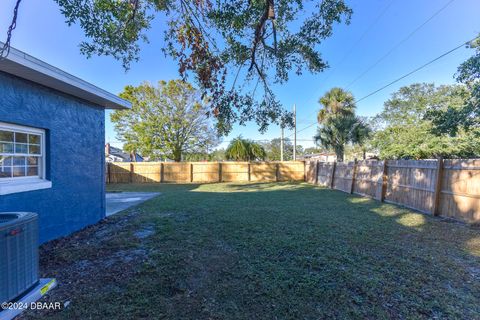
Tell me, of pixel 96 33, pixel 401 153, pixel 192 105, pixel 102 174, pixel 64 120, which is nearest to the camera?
pixel 96 33

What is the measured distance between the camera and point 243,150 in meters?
19.9

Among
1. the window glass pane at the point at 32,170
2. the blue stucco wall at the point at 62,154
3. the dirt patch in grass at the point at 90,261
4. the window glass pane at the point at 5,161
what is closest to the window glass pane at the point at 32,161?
the window glass pane at the point at 32,170

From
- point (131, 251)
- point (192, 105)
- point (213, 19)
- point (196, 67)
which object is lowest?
point (131, 251)

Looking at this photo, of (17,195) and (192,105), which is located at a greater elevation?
(192,105)

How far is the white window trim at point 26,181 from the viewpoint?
143 inches

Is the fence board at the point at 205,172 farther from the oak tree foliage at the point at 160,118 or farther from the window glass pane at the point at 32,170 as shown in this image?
the window glass pane at the point at 32,170

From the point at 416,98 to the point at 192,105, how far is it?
21.1 meters

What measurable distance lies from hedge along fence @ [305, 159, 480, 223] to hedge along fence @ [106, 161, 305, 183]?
744cm

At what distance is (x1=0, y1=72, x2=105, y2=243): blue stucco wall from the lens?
12.4 feet

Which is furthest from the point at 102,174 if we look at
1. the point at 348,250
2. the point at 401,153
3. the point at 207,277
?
the point at 401,153

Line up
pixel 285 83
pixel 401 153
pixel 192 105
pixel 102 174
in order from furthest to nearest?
1. pixel 192 105
2. pixel 401 153
3. pixel 102 174
4. pixel 285 83

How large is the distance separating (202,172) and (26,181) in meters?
14.1

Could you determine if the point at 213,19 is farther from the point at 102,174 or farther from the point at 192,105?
the point at 192,105

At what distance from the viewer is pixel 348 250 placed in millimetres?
3900
